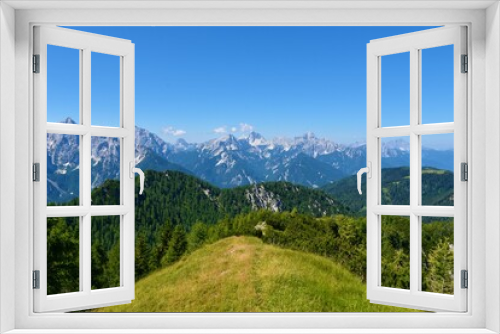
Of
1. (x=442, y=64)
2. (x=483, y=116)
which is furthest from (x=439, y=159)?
(x=483, y=116)

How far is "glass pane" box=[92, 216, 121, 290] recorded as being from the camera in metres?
6.68

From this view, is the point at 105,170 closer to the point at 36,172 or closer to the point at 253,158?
the point at 253,158

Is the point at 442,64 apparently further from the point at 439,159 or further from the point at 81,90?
the point at 81,90

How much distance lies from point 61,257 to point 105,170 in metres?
1.58

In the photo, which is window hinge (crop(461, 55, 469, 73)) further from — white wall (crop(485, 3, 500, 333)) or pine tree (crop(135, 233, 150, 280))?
pine tree (crop(135, 233, 150, 280))

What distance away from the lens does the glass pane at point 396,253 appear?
609 cm

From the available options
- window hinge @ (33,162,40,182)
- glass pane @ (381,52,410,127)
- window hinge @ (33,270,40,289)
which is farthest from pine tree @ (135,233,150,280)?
window hinge @ (33,162,40,182)

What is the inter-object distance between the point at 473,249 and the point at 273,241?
6.09m

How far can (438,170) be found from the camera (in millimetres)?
6535

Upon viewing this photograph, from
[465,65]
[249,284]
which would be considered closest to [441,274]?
[249,284]

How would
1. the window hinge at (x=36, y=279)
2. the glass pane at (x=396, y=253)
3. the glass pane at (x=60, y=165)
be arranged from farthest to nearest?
1. the glass pane at (x=396, y=253)
2. the glass pane at (x=60, y=165)
3. the window hinge at (x=36, y=279)

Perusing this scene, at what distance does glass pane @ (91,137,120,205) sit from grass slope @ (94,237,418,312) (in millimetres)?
1727

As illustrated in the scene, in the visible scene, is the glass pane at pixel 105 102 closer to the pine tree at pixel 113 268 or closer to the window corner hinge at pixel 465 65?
the pine tree at pixel 113 268

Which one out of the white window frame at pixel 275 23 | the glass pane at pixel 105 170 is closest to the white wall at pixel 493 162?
the white window frame at pixel 275 23
